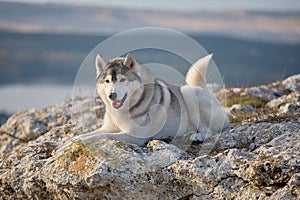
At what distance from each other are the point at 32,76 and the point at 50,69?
12735 millimetres

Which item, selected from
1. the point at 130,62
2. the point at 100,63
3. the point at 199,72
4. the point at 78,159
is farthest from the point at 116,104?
the point at 199,72

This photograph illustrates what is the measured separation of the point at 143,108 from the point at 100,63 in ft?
3.77

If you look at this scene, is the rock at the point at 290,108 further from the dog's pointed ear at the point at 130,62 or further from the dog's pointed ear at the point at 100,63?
the dog's pointed ear at the point at 100,63

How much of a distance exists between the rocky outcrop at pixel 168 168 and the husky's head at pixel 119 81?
85 cm

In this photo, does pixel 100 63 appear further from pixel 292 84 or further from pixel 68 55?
pixel 68 55

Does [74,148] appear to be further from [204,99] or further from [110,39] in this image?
[204,99]

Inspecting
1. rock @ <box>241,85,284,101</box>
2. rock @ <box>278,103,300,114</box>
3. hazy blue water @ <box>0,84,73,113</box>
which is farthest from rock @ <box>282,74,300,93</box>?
hazy blue water @ <box>0,84,73,113</box>

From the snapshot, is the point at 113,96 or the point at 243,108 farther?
the point at 243,108

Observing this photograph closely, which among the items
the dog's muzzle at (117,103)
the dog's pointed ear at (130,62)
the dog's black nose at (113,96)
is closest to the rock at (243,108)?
the dog's pointed ear at (130,62)

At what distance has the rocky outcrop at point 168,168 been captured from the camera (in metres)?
5.79

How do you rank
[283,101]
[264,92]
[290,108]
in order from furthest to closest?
[264,92], [283,101], [290,108]

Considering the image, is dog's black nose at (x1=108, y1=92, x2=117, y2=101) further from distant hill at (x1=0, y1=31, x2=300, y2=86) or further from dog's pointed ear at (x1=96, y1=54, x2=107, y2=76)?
distant hill at (x1=0, y1=31, x2=300, y2=86)

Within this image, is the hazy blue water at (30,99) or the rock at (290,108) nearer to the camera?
the rock at (290,108)

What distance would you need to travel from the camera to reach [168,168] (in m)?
6.41
